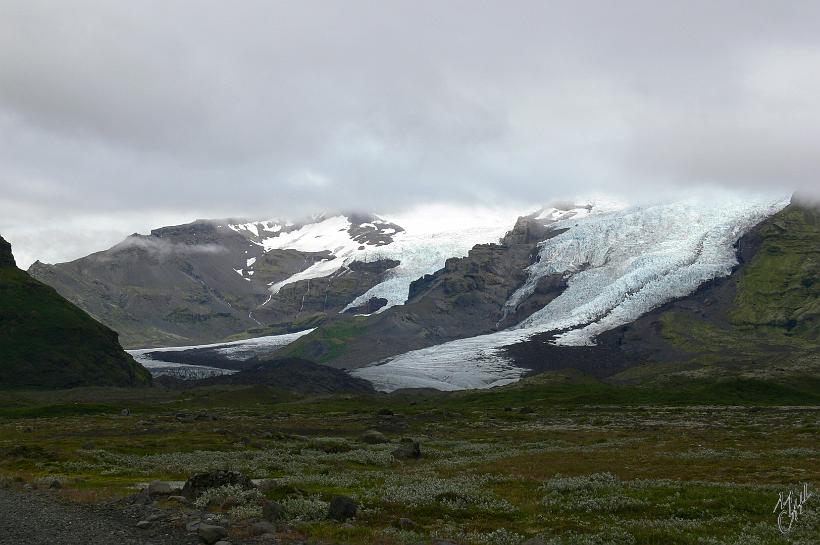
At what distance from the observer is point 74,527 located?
25.0 meters

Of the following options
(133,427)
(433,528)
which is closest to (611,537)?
(433,528)

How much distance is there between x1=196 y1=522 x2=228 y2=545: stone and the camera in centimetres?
2283

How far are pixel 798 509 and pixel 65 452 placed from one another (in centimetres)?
5629

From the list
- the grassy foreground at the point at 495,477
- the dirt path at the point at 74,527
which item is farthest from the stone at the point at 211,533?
the grassy foreground at the point at 495,477

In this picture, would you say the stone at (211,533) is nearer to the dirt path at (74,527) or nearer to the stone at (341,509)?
the dirt path at (74,527)

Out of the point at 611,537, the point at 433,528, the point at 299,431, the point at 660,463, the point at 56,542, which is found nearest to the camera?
the point at 56,542

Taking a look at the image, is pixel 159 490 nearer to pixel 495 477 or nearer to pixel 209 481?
pixel 209 481

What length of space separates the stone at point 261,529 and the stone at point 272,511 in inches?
73.0

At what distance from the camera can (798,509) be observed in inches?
1105

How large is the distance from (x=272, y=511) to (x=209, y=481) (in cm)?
805

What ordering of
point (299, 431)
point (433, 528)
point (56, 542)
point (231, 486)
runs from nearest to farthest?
point (56, 542), point (433, 528), point (231, 486), point (299, 431)

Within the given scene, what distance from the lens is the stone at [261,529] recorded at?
2402 cm

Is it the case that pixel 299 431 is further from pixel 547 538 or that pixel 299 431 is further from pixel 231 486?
pixel 547 538

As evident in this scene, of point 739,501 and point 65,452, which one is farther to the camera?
point 65,452
